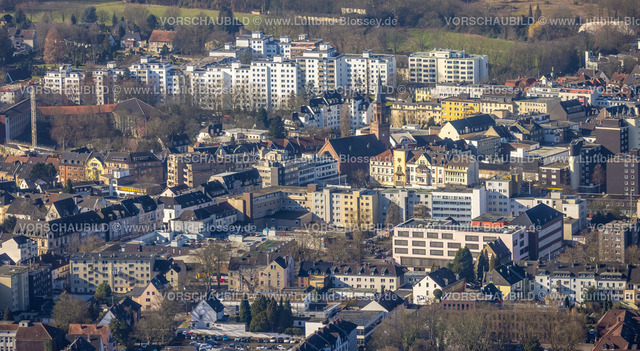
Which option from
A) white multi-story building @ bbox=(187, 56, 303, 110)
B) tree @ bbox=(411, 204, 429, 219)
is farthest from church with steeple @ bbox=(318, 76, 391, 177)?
white multi-story building @ bbox=(187, 56, 303, 110)

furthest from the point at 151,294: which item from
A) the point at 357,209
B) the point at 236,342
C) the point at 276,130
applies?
the point at 276,130

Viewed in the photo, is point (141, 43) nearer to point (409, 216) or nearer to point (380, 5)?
point (380, 5)

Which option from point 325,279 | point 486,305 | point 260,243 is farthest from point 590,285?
point 260,243

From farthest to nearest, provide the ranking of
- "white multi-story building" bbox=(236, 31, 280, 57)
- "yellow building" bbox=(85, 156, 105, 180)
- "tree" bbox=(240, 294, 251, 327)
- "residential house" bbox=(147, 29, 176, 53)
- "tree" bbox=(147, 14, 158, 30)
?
1. "tree" bbox=(147, 14, 158, 30)
2. "residential house" bbox=(147, 29, 176, 53)
3. "white multi-story building" bbox=(236, 31, 280, 57)
4. "yellow building" bbox=(85, 156, 105, 180)
5. "tree" bbox=(240, 294, 251, 327)

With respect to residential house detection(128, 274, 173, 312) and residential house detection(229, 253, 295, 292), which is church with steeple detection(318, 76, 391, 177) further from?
residential house detection(128, 274, 173, 312)

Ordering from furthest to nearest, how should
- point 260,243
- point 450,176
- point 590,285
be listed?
point 450,176
point 260,243
point 590,285

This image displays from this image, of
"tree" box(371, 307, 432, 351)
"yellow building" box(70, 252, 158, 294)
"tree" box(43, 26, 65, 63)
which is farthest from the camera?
"tree" box(43, 26, 65, 63)
